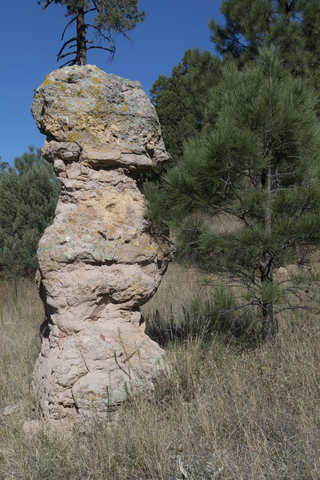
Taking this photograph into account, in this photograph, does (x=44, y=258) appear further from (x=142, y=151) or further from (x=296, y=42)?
(x=296, y=42)

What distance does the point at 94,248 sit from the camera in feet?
8.30

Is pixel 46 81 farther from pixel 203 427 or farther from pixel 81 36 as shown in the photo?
pixel 81 36

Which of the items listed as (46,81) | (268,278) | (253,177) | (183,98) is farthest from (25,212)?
(183,98)

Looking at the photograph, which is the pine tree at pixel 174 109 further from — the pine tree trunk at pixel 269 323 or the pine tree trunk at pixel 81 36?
the pine tree trunk at pixel 269 323

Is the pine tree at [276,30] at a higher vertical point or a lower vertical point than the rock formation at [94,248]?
higher

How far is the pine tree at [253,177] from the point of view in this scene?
2594 millimetres

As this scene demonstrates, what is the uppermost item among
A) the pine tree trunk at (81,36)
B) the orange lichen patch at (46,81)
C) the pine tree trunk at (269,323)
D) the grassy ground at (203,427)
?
the pine tree trunk at (81,36)

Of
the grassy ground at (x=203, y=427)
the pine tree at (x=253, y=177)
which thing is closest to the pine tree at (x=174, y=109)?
the pine tree at (x=253, y=177)

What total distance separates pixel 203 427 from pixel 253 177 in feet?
6.57

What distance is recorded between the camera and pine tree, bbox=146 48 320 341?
2594mm

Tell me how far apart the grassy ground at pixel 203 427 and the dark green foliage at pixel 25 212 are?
3.94 metres

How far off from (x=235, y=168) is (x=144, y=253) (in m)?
0.95

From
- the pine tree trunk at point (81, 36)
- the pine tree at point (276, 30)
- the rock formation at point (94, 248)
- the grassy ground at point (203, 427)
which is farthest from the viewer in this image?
the pine tree trunk at point (81, 36)

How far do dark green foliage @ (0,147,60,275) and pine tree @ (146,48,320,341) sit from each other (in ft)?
14.5
